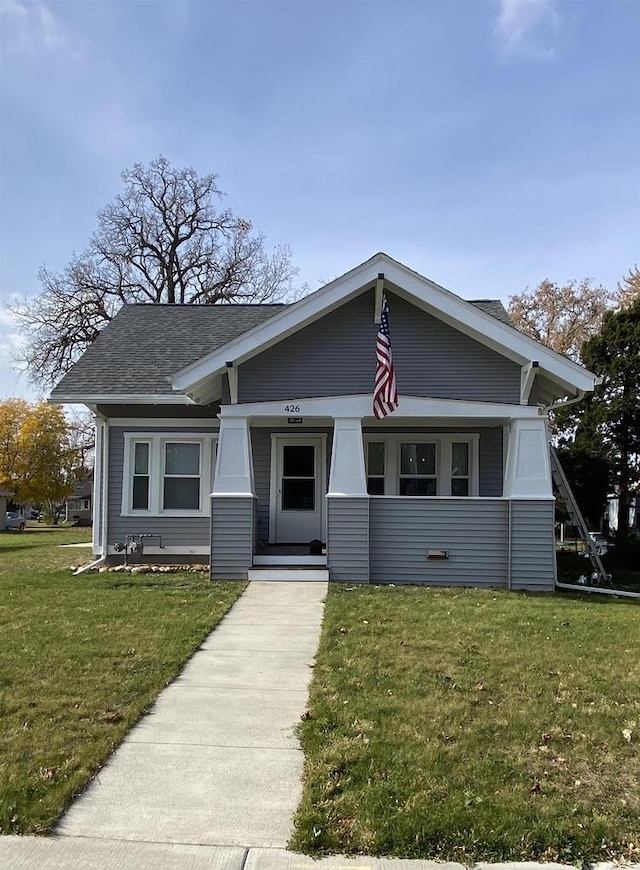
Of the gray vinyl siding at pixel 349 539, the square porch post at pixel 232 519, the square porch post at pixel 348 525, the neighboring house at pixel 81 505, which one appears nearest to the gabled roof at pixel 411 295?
the square porch post at pixel 232 519

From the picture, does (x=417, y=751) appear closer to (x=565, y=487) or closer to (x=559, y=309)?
(x=565, y=487)

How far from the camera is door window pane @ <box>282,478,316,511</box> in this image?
13.2 metres

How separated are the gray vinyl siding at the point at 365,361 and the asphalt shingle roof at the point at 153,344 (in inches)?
69.1

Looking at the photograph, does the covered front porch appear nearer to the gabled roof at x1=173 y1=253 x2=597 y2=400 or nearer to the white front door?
the gabled roof at x1=173 y1=253 x2=597 y2=400

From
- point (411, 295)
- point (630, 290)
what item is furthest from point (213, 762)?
point (630, 290)

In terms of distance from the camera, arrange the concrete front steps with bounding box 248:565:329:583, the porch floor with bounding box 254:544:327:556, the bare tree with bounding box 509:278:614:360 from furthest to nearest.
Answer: the bare tree with bounding box 509:278:614:360
the porch floor with bounding box 254:544:327:556
the concrete front steps with bounding box 248:565:329:583

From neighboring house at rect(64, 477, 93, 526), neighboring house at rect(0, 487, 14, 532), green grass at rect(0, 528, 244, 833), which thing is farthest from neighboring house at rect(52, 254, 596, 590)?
neighboring house at rect(64, 477, 93, 526)

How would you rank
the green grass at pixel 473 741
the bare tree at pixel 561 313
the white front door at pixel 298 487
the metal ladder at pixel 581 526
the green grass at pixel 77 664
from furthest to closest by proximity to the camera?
1. the bare tree at pixel 561 313
2. the white front door at pixel 298 487
3. the metal ladder at pixel 581 526
4. the green grass at pixel 77 664
5. the green grass at pixel 473 741

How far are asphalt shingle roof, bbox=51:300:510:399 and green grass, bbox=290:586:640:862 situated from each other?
262 inches

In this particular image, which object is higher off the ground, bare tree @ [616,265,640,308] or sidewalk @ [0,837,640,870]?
bare tree @ [616,265,640,308]

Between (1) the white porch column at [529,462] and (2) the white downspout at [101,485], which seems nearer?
(1) the white porch column at [529,462]

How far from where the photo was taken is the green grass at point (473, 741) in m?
3.39

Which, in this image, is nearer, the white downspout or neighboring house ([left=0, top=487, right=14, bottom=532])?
the white downspout

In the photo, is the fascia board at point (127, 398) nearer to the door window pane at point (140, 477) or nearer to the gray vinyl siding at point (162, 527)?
the door window pane at point (140, 477)
